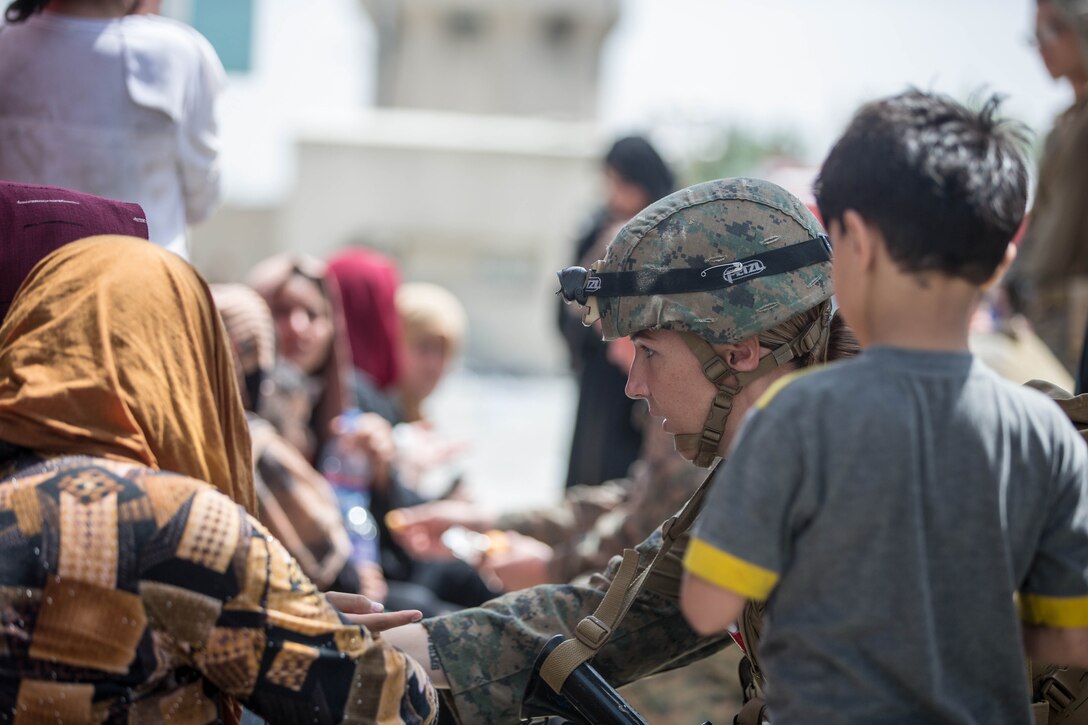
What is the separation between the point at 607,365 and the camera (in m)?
5.70

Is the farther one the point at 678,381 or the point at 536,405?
the point at 536,405

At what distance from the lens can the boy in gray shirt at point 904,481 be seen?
1553 millimetres

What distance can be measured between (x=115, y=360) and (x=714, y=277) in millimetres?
1035

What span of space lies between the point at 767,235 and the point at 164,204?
169cm

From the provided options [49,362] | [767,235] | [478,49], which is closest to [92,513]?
[49,362]

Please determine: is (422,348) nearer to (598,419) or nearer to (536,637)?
(598,419)

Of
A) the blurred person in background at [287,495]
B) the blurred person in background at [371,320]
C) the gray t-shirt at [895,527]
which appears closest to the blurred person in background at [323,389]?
the blurred person in background at [287,495]

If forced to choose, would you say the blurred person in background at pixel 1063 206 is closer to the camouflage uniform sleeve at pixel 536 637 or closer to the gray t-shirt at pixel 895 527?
the camouflage uniform sleeve at pixel 536 637

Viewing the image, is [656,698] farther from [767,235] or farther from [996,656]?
[996,656]

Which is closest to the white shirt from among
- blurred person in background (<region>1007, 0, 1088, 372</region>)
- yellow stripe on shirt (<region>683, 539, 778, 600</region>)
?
yellow stripe on shirt (<region>683, 539, 778, 600</region>)

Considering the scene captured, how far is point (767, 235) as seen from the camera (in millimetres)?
2227

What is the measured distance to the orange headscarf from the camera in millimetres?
1819

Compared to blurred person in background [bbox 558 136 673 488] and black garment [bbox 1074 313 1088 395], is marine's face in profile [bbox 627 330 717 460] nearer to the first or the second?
black garment [bbox 1074 313 1088 395]

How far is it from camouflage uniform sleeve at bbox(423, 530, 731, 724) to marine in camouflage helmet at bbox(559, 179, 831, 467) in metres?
0.41
